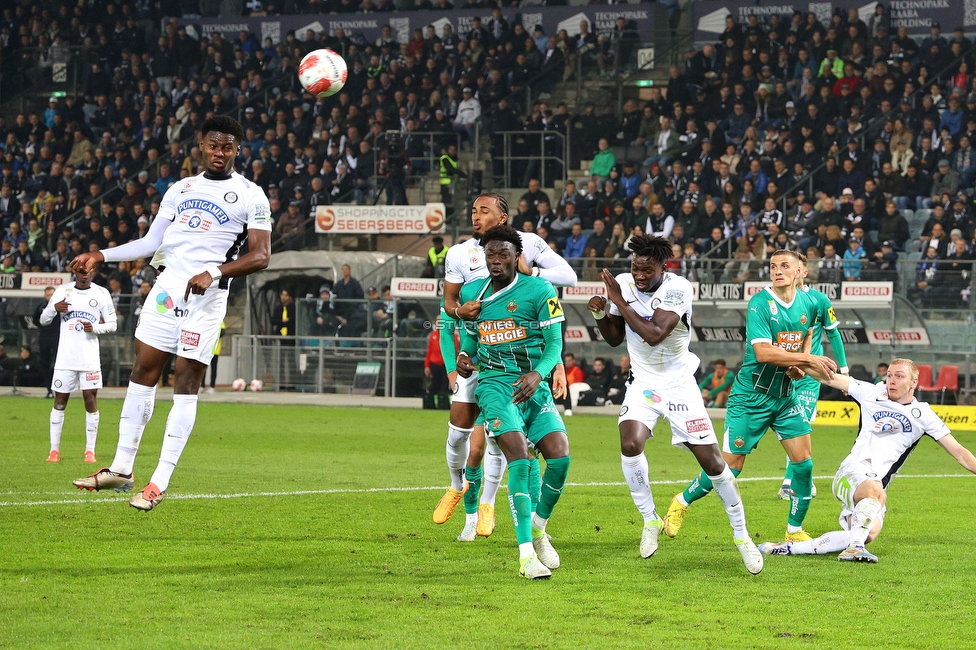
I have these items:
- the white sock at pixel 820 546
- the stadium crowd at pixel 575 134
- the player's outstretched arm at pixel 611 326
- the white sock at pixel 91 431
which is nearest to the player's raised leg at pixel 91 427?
the white sock at pixel 91 431

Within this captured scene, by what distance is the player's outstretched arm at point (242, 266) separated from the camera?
317 inches

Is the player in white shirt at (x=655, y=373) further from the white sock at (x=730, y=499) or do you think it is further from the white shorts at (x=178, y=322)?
the white shorts at (x=178, y=322)

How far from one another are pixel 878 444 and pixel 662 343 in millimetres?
1856

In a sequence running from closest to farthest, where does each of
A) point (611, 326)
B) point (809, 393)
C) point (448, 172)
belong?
point (611, 326) → point (809, 393) → point (448, 172)

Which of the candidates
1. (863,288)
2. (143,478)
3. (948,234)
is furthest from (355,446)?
(948,234)

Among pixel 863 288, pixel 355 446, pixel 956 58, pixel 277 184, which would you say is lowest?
pixel 355 446

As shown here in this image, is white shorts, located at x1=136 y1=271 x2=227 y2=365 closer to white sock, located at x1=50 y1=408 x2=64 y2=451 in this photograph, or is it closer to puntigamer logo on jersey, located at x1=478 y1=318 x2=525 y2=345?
puntigamer logo on jersey, located at x1=478 y1=318 x2=525 y2=345

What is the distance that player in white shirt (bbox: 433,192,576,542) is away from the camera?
923cm

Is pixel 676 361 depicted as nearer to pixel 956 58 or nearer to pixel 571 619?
pixel 571 619

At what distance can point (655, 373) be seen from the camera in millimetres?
8523

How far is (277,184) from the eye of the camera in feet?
112

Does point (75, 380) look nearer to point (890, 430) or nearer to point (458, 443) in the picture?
point (458, 443)

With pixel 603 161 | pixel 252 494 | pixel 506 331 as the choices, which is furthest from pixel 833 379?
pixel 603 161

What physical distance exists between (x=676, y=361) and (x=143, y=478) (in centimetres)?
655
